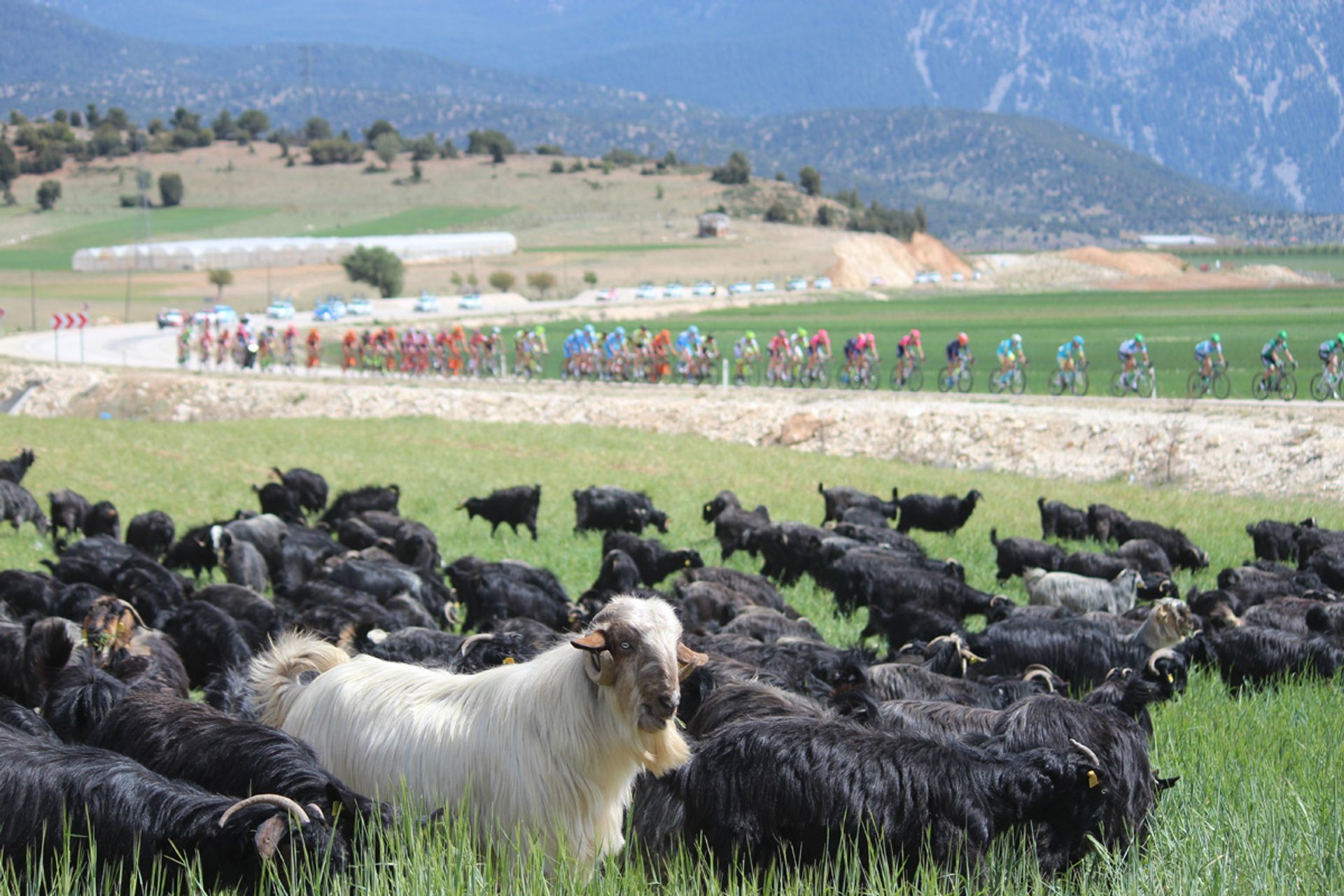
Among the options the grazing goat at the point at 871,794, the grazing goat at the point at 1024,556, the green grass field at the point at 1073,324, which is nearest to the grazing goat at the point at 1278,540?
the grazing goat at the point at 1024,556

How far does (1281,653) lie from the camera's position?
10117 millimetres

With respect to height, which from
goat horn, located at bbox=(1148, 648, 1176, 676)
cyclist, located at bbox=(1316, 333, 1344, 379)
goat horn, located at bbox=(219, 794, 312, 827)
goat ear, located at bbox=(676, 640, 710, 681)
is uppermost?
goat ear, located at bbox=(676, 640, 710, 681)

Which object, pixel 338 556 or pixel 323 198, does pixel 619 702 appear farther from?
pixel 323 198

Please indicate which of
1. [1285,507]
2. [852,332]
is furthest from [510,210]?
[1285,507]

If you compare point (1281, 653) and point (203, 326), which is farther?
point (203, 326)

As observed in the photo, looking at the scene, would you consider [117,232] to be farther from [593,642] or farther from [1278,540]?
[593,642]

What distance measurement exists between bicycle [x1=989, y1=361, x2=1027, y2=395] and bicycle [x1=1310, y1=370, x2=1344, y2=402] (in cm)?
865

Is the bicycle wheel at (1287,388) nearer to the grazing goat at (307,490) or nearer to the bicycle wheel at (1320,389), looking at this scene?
the bicycle wheel at (1320,389)

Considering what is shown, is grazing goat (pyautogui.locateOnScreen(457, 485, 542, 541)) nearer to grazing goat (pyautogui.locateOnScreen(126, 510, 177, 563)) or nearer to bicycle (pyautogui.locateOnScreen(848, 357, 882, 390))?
grazing goat (pyautogui.locateOnScreen(126, 510, 177, 563))

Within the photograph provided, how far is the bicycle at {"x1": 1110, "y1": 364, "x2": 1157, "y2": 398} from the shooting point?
1432 inches

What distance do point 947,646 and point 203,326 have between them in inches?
2000

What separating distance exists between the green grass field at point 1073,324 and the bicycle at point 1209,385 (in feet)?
1.74

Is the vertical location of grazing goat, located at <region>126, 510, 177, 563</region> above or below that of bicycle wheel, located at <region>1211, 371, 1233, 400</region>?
above

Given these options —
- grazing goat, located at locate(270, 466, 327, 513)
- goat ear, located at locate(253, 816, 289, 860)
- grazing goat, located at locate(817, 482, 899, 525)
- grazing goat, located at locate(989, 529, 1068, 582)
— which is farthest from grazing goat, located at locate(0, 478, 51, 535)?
goat ear, located at locate(253, 816, 289, 860)
